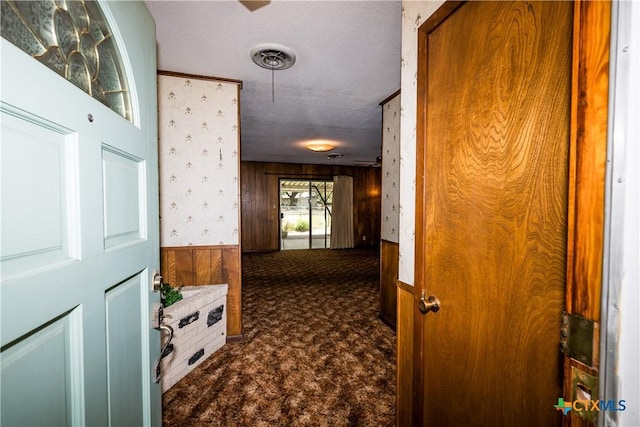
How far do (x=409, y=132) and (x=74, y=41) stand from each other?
1207 millimetres

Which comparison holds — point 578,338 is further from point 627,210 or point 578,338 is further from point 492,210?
point 492,210

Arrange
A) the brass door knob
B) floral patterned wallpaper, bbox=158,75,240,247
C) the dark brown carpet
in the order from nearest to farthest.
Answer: the brass door knob, the dark brown carpet, floral patterned wallpaper, bbox=158,75,240,247

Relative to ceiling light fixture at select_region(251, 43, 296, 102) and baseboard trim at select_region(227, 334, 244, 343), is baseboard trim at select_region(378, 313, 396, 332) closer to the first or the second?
baseboard trim at select_region(227, 334, 244, 343)

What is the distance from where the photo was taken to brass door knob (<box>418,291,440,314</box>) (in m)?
1.06

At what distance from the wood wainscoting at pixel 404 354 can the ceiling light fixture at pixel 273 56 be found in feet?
6.17

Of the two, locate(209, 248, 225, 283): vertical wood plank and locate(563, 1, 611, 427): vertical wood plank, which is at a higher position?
locate(563, 1, 611, 427): vertical wood plank

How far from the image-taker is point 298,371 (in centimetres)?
209

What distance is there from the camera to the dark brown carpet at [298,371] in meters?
1.67

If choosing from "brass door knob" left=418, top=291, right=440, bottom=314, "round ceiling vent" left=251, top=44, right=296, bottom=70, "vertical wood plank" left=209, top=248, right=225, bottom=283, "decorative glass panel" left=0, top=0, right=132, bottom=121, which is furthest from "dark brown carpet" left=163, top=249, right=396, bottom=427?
"round ceiling vent" left=251, top=44, right=296, bottom=70

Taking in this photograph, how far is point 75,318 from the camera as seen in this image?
646 millimetres

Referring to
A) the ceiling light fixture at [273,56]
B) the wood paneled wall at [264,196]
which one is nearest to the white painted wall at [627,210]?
the ceiling light fixture at [273,56]

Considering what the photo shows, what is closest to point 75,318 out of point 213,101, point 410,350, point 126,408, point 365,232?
point 126,408

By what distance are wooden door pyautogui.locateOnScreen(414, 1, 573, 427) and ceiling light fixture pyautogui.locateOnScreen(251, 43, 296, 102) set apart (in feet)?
4.36

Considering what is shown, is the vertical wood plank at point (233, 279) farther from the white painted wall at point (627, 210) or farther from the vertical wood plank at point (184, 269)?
the white painted wall at point (627, 210)
